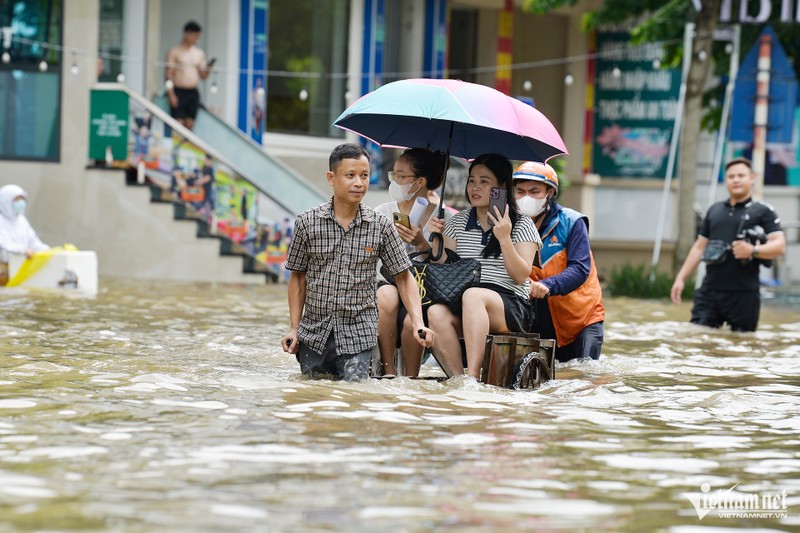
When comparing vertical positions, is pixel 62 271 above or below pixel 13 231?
below

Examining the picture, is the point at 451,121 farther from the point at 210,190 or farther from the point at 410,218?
the point at 210,190

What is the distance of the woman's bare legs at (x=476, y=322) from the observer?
28.5 feet

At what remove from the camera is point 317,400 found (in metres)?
7.78

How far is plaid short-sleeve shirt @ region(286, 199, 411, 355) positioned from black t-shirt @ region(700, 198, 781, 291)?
17.7 ft

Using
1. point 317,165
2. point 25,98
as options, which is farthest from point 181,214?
point 317,165

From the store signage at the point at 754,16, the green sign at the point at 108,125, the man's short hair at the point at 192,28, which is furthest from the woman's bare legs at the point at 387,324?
the man's short hair at the point at 192,28

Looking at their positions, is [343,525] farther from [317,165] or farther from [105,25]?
[317,165]

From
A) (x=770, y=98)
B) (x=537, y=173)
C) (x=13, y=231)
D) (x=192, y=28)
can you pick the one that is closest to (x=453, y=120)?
(x=537, y=173)

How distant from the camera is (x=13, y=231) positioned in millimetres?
16219

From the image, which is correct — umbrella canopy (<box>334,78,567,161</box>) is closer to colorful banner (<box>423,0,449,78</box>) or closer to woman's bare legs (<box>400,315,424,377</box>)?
woman's bare legs (<box>400,315,424,377</box>)

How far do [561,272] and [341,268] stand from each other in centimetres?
203

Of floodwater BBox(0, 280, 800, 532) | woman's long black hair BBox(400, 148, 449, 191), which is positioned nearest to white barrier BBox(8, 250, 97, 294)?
floodwater BBox(0, 280, 800, 532)

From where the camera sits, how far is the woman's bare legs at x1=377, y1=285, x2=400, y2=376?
883 cm

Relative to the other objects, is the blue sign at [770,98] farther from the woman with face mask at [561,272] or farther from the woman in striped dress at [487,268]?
the woman in striped dress at [487,268]
